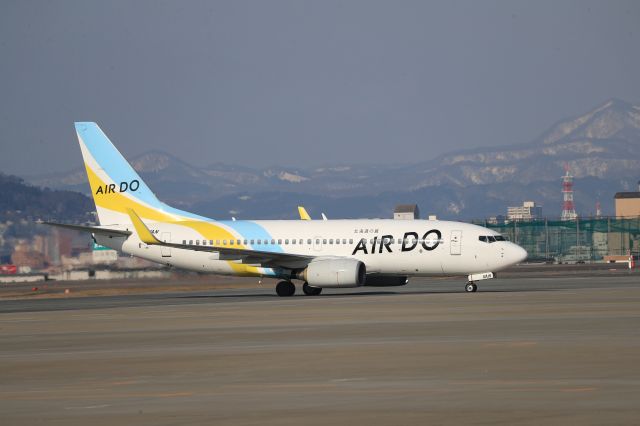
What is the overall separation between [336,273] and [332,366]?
105ft

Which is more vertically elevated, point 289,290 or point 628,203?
point 628,203

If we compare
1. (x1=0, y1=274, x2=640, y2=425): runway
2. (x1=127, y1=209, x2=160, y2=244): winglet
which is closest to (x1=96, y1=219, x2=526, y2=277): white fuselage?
(x1=127, y1=209, x2=160, y2=244): winglet

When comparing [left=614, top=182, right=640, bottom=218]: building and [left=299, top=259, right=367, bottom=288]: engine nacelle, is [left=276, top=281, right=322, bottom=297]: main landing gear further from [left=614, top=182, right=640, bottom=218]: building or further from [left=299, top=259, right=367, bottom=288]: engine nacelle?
[left=614, top=182, right=640, bottom=218]: building

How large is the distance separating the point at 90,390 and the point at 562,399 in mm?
8173

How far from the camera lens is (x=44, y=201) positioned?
134250 mm

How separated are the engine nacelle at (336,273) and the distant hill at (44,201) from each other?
61.9 m

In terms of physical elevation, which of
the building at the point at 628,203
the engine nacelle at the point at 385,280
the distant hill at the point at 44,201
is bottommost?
the engine nacelle at the point at 385,280

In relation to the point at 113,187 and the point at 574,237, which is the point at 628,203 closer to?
the point at 574,237

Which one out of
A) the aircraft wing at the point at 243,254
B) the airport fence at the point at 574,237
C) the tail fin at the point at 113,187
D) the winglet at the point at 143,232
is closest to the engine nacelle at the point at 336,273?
the aircraft wing at the point at 243,254

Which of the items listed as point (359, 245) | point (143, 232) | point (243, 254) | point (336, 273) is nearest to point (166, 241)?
point (143, 232)

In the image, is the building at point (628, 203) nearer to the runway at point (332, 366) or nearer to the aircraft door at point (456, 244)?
the aircraft door at point (456, 244)

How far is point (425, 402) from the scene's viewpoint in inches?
685

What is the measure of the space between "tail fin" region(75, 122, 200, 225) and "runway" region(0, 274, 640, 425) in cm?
1928

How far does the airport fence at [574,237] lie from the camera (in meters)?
146
